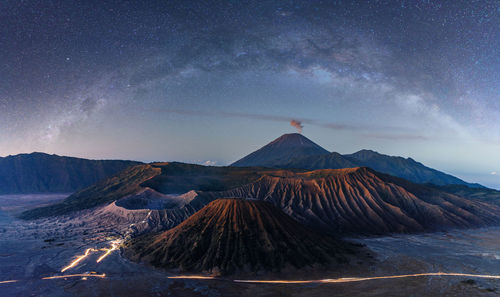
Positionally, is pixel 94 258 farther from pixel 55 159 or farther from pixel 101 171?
pixel 55 159

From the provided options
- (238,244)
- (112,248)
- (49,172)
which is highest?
(49,172)

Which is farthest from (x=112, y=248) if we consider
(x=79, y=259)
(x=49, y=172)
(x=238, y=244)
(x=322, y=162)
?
(x=49, y=172)

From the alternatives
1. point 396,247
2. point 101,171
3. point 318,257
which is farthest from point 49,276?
point 101,171

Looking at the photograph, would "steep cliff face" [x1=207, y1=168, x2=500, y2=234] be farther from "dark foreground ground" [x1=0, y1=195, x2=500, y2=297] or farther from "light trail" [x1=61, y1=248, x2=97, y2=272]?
"light trail" [x1=61, y1=248, x2=97, y2=272]

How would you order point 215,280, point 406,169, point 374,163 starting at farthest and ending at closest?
point 374,163, point 406,169, point 215,280

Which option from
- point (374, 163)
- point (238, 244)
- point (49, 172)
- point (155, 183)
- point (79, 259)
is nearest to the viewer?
point (238, 244)

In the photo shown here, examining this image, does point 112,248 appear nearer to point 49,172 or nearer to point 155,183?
point 155,183

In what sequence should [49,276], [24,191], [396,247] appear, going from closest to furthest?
1. [49,276]
2. [396,247]
3. [24,191]
